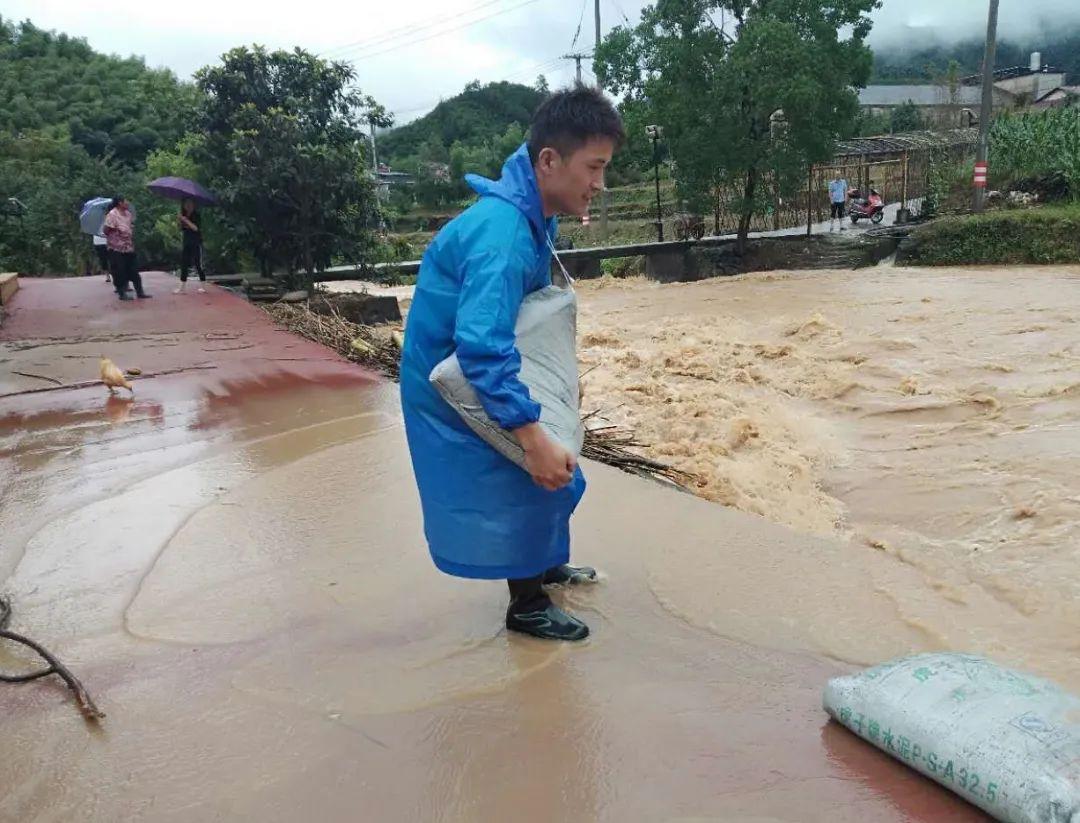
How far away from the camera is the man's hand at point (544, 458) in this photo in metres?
1.93

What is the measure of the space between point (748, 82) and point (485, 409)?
1878 cm

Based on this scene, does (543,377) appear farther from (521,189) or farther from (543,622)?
(543,622)

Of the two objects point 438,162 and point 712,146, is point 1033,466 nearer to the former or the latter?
point 712,146

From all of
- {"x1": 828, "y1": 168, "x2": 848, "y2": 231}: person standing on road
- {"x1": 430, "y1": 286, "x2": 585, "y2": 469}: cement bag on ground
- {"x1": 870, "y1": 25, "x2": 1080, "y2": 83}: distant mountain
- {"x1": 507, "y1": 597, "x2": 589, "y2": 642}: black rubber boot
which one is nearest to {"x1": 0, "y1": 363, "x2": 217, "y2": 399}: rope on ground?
{"x1": 507, "y1": 597, "x2": 589, "y2": 642}: black rubber boot

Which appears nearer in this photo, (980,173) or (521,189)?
(521,189)

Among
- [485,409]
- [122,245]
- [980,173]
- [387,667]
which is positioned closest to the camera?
[485,409]

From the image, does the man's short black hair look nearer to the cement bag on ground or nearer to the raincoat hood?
the raincoat hood

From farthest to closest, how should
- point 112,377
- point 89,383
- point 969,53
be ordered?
point 969,53 < point 89,383 < point 112,377

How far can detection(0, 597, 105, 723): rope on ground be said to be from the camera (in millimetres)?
2086

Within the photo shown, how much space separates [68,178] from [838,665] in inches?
1304

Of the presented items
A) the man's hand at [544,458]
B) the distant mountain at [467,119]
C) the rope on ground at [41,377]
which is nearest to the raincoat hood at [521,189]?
the man's hand at [544,458]

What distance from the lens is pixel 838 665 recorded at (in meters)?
2.32

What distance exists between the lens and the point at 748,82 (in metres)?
18.6

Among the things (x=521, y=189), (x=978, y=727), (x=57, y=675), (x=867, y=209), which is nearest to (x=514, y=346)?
(x=521, y=189)
